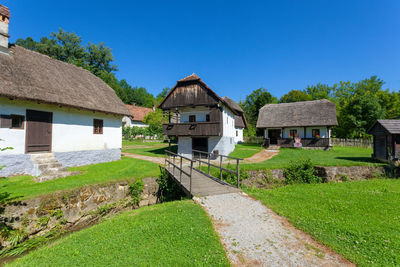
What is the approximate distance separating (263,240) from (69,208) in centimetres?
749

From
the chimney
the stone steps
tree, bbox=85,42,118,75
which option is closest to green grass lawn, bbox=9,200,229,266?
the stone steps

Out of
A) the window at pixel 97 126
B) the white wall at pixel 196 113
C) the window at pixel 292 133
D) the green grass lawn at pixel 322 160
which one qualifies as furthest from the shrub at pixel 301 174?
the window at pixel 292 133

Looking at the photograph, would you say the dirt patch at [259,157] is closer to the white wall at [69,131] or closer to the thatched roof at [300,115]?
the thatched roof at [300,115]

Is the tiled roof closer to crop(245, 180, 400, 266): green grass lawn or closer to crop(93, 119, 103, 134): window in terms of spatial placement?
crop(93, 119, 103, 134): window

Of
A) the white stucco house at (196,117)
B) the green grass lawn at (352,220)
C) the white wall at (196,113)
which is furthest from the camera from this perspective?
the white wall at (196,113)

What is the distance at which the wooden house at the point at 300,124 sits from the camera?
79.8 feet

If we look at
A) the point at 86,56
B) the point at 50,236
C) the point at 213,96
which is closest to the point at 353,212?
the point at 50,236

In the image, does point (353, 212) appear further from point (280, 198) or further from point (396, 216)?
point (280, 198)

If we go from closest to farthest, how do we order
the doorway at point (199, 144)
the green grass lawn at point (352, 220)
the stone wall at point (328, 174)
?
the green grass lawn at point (352, 220) → the stone wall at point (328, 174) → the doorway at point (199, 144)

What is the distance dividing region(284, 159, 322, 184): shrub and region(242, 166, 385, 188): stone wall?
36 cm

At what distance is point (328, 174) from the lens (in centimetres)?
1196

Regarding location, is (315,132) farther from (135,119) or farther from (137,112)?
(137,112)

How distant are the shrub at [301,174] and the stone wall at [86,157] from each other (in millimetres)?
12890

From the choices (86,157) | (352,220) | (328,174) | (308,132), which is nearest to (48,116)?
(86,157)
